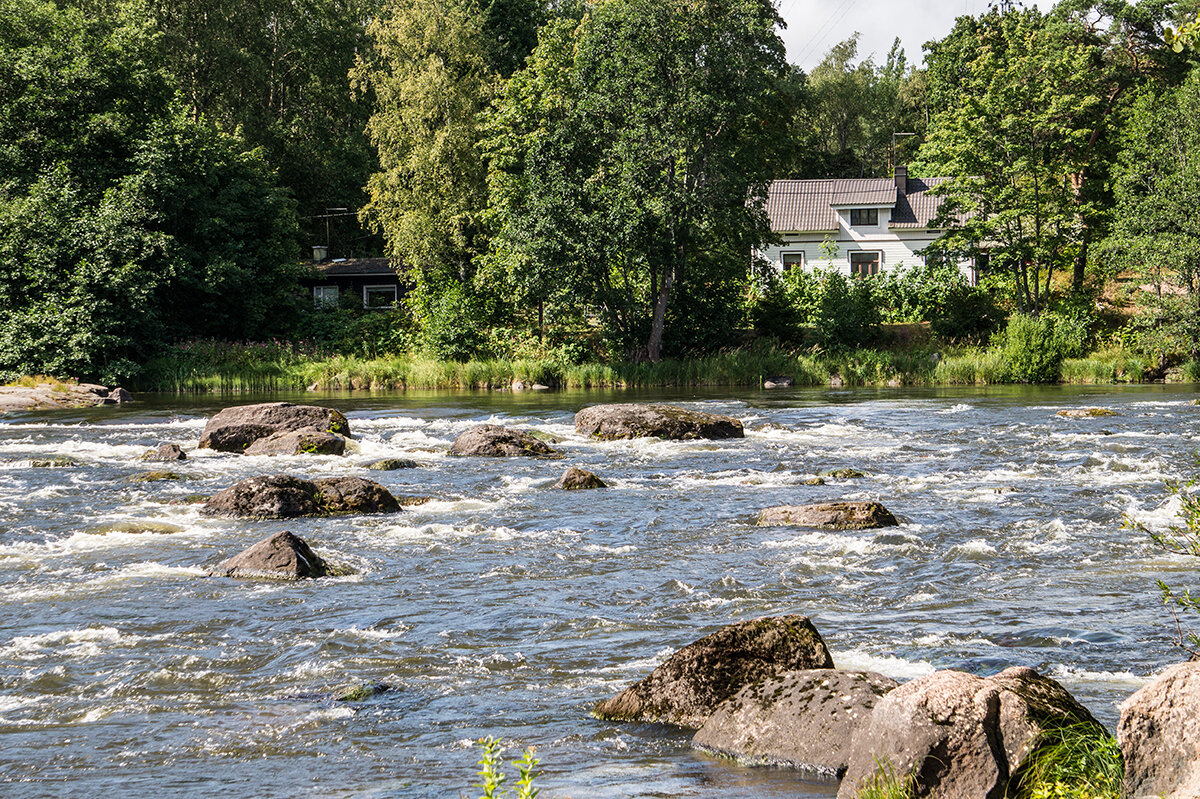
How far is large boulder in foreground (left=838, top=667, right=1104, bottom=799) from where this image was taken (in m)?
5.54

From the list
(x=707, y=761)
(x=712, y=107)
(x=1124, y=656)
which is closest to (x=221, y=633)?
(x=707, y=761)

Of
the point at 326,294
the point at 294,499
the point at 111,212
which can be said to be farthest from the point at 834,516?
the point at 326,294

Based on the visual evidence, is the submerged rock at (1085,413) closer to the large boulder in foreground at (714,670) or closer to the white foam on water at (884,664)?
the white foam on water at (884,664)

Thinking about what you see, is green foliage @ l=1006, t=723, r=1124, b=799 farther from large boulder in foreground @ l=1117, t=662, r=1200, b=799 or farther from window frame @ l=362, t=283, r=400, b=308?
window frame @ l=362, t=283, r=400, b=308

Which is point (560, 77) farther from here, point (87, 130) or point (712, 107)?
point (87, 130)

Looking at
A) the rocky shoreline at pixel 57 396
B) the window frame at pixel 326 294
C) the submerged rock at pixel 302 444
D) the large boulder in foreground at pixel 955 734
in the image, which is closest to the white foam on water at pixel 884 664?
the large boulder in foreground at pixel 955 734

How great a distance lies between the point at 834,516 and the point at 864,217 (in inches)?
2014

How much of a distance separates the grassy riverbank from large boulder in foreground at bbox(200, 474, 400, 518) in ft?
87.7

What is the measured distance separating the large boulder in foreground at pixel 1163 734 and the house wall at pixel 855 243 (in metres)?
57.8

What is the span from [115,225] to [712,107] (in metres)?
22.5

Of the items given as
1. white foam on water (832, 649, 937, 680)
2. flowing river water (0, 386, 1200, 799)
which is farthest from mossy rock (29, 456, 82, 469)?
white foam on water (832, 649, 937, 680)

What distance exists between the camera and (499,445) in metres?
22.3

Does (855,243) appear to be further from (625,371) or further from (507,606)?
(507,606)

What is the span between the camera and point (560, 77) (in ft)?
145
